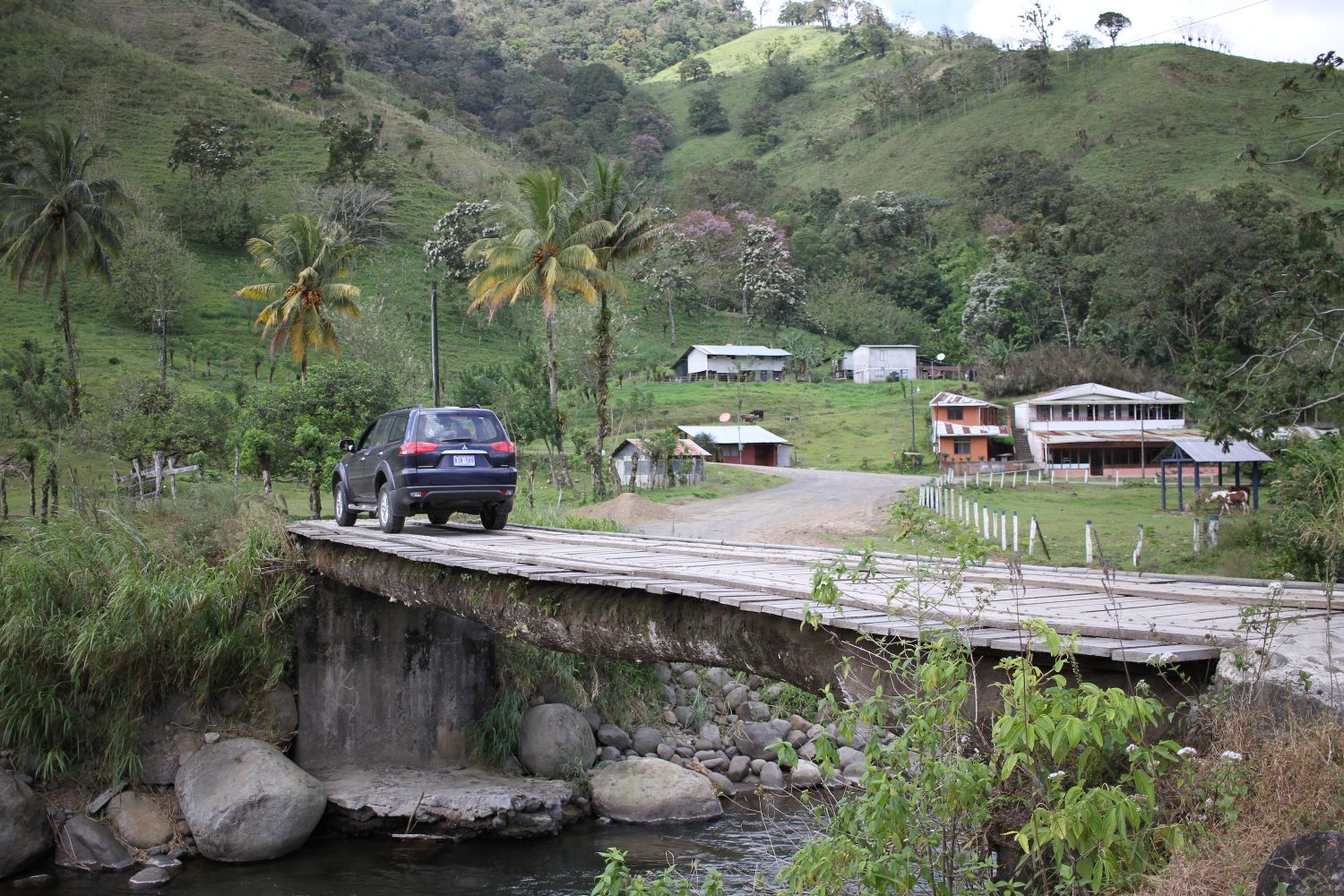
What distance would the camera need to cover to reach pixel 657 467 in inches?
1716

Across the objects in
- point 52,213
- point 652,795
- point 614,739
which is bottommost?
point 652,795

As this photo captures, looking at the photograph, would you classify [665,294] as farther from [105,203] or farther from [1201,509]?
[1201,509]

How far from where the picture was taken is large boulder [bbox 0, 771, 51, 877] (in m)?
13.0

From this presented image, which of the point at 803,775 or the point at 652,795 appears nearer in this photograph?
the point at 652,795

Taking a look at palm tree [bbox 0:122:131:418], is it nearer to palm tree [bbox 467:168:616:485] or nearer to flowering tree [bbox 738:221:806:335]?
palm tree [bbox 467:168:616:485]

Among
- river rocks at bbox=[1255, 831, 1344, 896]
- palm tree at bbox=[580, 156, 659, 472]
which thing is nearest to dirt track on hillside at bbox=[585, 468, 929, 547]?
palm tree at bbox=[580, 156, 659, 472]

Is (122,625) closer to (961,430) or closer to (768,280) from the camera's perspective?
(961,430)

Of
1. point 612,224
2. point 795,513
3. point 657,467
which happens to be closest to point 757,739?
point 795,513

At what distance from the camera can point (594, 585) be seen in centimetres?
856

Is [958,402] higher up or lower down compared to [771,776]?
higher up

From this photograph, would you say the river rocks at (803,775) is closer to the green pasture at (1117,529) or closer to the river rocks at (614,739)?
the river rocks at (614,739)

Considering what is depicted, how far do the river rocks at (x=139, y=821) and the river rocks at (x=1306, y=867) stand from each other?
45.1 ft

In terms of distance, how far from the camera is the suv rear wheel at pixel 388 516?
48.5ft

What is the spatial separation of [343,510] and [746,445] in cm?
4168
